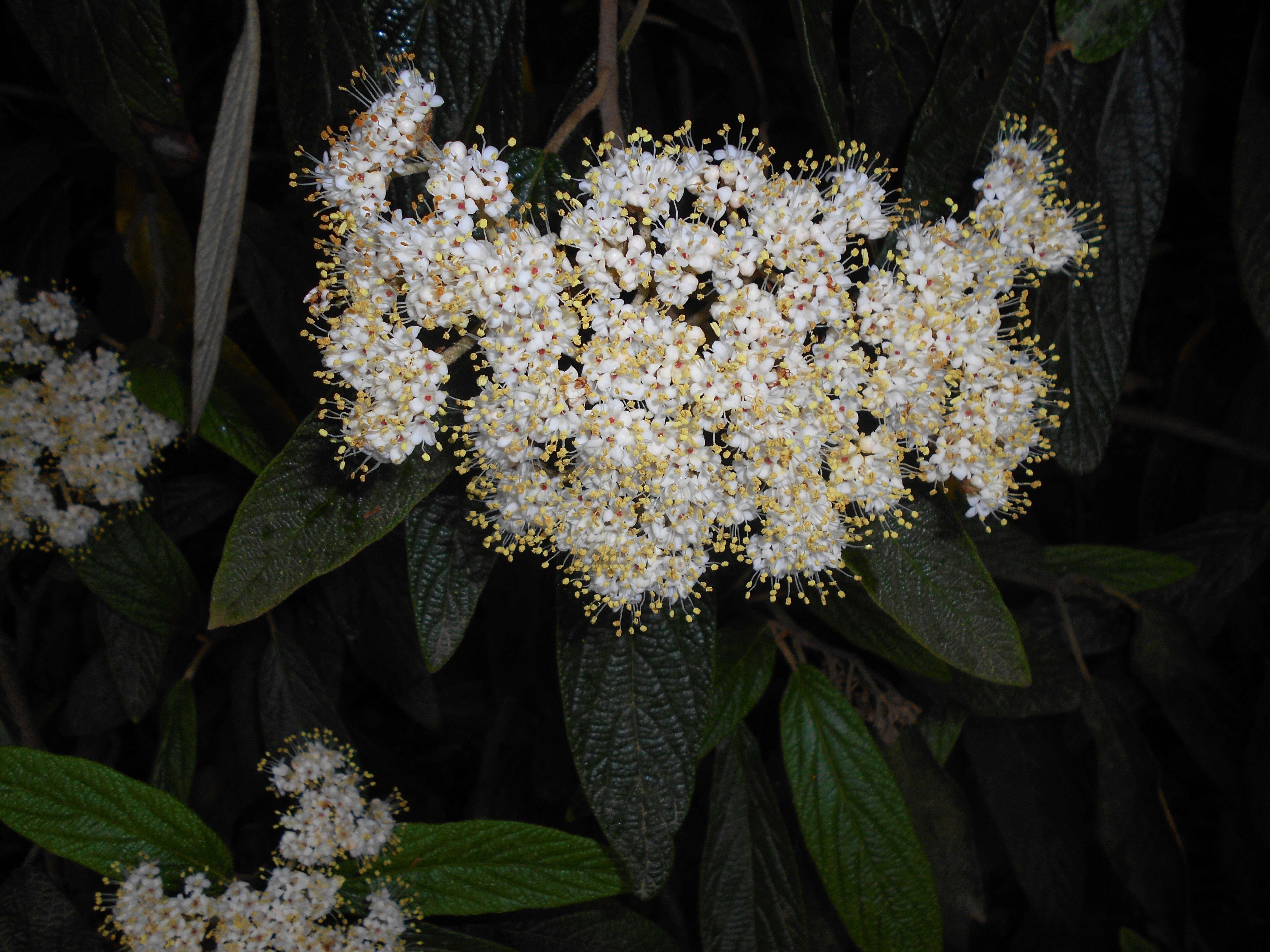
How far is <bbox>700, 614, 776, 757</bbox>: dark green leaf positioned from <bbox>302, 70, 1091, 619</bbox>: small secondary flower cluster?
1.02 feet

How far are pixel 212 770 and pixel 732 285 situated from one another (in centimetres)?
153

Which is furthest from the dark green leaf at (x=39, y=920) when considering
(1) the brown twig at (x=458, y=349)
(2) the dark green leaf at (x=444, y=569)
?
(1) the brown twig at (x=458, y=349)

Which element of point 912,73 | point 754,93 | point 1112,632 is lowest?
point 1112,632

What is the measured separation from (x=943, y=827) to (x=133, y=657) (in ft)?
4.38

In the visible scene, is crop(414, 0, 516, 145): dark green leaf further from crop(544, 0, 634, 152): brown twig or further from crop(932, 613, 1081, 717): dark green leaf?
crop(932, 613, 1081, 717): dark green leaf

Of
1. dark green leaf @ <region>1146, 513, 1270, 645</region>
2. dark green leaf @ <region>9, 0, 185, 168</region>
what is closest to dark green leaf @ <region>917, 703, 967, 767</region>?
dark green leaf @ <region>1146, 513, 1270, 645</region>

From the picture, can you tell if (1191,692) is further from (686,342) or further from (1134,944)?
(686,342)

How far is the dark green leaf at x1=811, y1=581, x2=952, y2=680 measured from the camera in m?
0.99

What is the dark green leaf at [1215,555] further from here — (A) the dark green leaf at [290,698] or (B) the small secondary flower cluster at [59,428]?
(B) the small secondary flower cluster at [59,428]

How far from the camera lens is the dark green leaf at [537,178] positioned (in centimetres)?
77

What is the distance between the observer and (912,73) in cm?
87

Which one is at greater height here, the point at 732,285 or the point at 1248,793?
the point at 732,285

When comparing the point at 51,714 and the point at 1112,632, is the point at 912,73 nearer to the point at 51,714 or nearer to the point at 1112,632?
the point at 1112,632

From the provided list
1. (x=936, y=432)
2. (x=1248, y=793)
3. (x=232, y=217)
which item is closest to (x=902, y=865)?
(x=936, y=432)
